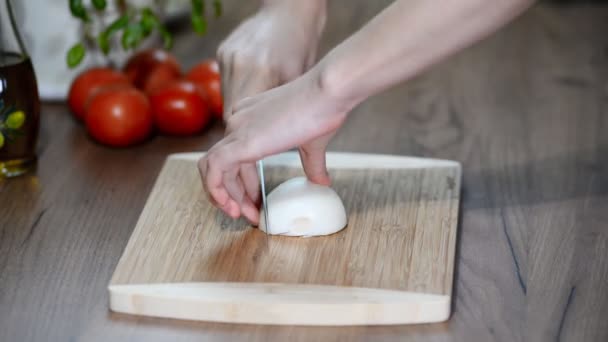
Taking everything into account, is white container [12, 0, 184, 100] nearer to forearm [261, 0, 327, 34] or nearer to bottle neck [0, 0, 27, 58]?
bottle neck [0, 0, 27, 58]

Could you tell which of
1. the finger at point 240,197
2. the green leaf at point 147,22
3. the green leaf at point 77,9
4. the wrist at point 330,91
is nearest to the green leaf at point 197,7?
the green leaf at point 147,22

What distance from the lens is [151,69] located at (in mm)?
1654

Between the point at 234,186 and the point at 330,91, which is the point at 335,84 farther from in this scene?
the point at 234,186

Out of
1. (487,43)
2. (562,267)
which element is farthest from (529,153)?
(487,43)

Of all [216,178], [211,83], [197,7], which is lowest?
[211,83]

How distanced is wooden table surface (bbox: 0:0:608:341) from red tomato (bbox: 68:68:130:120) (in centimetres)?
5

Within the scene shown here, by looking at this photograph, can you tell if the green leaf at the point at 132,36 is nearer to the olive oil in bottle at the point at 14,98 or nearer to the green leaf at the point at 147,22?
the green leaf at the point at 147,22

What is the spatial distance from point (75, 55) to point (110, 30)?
80mm

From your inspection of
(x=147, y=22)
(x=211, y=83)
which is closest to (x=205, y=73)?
(x=211, y=83)

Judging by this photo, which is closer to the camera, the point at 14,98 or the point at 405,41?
the point at 405,41

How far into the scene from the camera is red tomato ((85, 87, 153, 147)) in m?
1.48

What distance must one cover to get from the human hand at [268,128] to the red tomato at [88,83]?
0.55 meters

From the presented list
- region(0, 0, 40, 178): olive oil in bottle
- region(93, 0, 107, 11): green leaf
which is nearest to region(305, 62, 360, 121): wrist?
region(0, 0, 40, 178): olive oil in bottle

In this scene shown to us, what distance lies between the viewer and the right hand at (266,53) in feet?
3.95
